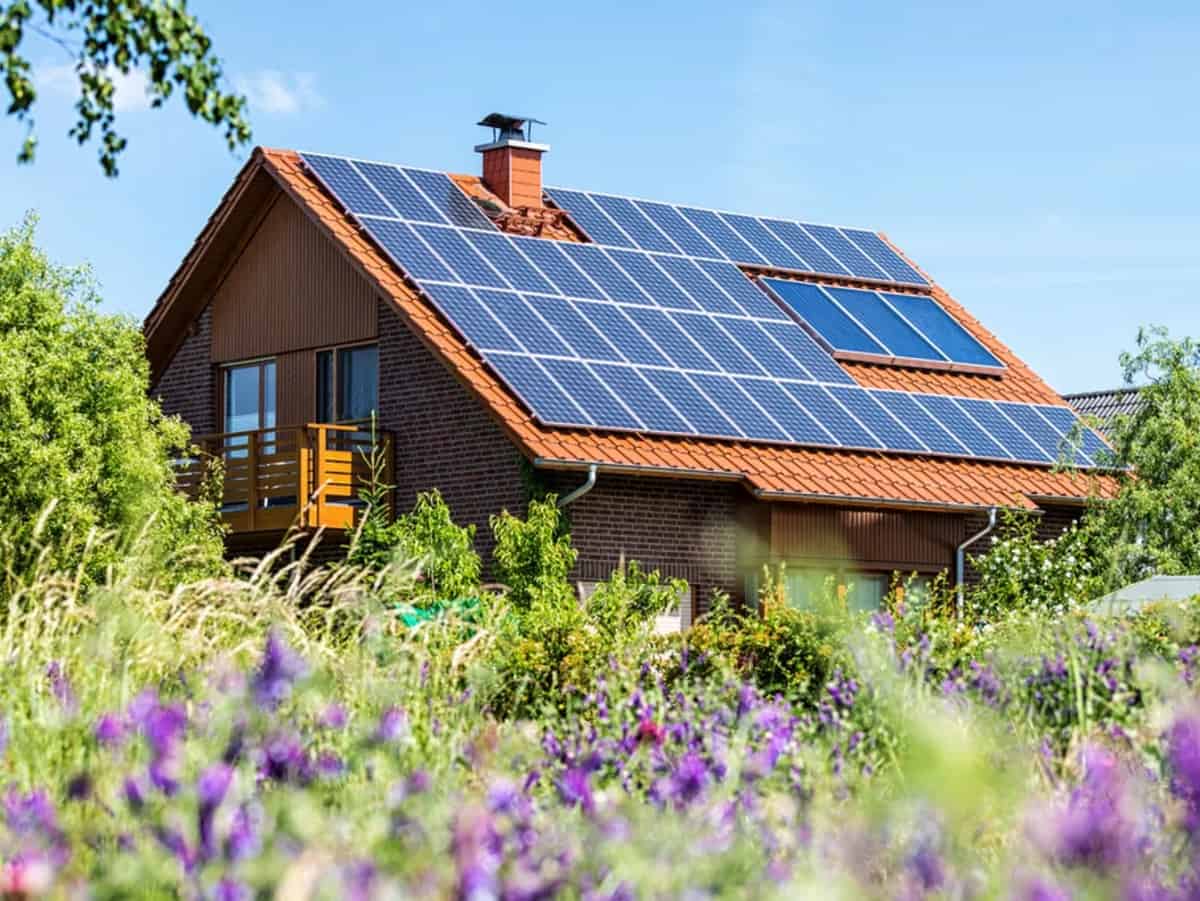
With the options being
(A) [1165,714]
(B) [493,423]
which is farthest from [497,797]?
(B) [493,423]

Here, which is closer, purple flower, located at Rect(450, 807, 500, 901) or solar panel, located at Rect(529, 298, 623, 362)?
purple flower, located at Rect(450, 807, 500, 901)

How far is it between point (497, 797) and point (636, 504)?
17.3m

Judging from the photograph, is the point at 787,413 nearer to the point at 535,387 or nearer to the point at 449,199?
the point at 535,387

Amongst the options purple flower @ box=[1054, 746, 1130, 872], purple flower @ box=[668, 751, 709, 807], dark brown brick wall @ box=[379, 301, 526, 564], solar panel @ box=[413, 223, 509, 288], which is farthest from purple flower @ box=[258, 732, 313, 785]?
solar panel @ box=[413, 223, 509, 288]

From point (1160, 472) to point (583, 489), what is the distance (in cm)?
837

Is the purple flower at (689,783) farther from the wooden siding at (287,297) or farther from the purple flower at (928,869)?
the wooden siding at (287,297)

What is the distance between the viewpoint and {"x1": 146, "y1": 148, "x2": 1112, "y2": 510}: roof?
22781mm

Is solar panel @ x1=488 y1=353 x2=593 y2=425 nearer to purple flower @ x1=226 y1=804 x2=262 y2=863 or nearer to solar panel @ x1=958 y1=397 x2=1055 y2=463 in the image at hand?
solar panel @ x1=958 y1=397 x2=1055 y2=463

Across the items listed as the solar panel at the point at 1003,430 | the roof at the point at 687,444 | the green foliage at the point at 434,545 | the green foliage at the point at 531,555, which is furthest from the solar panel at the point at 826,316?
the green foliage at the point at 434,545

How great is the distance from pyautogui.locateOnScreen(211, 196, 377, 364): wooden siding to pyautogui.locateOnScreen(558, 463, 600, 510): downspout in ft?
12.6

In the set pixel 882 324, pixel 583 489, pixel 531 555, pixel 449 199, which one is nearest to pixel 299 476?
pixel 531 555

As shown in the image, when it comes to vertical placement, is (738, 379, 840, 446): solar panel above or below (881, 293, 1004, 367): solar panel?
below

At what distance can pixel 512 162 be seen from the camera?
28.6 meters

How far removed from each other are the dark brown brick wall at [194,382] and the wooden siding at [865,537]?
8117 mm
